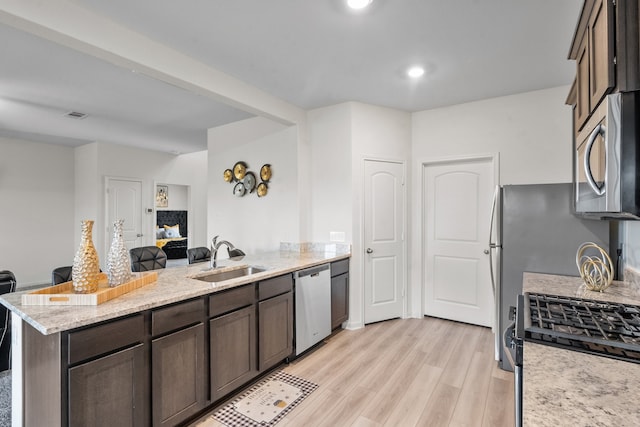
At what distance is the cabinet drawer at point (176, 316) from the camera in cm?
174

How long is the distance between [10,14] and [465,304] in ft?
15.0

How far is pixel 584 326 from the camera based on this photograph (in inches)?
47.6

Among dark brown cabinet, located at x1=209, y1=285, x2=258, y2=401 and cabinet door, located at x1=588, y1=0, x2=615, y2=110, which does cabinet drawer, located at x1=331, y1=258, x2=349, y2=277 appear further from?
cabinet door, located at x1=588, y1=0, x2=615, y2=110

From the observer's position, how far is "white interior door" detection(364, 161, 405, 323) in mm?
3770

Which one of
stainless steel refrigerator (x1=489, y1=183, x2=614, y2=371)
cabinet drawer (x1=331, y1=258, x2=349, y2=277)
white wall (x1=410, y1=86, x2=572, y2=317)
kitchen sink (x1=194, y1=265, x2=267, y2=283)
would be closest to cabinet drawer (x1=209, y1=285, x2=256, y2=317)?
kitchen sink (x1=194, y1=265, x2=267, y2=283)

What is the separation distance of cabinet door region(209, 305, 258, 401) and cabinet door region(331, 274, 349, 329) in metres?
1.15

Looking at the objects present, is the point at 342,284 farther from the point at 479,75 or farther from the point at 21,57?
the point at 21,57

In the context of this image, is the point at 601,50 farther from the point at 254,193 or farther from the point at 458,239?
the point at 254,193

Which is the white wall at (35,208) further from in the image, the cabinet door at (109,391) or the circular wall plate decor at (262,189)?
the cabinet door at (109,391)

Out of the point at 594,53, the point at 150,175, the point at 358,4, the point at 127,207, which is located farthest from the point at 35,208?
the point at 594,53

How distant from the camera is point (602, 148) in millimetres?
1196

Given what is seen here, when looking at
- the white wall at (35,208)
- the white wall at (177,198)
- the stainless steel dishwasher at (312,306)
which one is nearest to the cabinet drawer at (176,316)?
the stainless steel dishwasher at (312,306)

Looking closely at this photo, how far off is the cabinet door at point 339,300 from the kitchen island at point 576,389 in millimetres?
2342

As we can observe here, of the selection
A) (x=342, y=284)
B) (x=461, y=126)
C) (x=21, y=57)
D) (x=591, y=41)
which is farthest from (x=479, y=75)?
(x=21, y=57)
